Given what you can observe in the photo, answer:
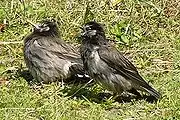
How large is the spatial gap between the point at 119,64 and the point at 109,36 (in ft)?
7.86

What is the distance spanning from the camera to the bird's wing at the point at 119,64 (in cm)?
801

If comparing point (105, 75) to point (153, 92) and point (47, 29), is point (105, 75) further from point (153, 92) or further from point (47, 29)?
point (47, 29)

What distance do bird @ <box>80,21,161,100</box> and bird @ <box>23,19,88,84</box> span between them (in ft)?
2.55

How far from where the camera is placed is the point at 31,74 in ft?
29.4

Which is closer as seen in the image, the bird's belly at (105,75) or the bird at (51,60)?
the bird's belly at (105,75)

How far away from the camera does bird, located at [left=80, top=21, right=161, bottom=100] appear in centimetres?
798

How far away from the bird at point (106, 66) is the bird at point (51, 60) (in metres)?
0.78

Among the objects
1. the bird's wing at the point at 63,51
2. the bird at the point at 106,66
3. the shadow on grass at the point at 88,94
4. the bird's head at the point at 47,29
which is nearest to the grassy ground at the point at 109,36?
the shadow on grass at the point at 88,94

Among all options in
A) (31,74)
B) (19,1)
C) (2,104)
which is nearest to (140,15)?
(19,1)

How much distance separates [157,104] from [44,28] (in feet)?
7.00

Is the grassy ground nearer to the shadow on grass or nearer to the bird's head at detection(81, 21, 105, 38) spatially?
the shadow on grass

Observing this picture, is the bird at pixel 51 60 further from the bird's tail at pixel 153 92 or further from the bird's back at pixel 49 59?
the bird's tail at pixel 153 92

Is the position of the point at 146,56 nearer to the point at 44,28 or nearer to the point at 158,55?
the point at 158,55

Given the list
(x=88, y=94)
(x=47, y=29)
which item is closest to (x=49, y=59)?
(x=47, y=29)
